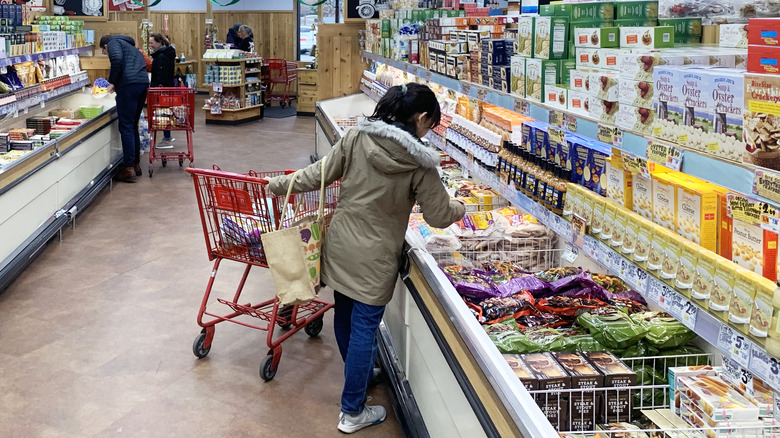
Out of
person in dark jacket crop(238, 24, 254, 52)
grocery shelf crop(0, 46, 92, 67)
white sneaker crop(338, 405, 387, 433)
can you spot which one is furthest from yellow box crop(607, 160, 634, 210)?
person in dark jacket crop(238, 24, 254, 52)

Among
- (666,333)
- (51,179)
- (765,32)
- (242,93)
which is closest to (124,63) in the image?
(51,179)

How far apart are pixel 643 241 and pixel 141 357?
3.24 meters

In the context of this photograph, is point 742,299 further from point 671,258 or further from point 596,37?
point 596,37

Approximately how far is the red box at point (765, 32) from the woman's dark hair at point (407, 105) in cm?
180

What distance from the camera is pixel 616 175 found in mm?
2596

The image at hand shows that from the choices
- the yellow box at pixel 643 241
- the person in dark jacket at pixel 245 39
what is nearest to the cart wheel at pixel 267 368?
the yellow box at pixel 643 241

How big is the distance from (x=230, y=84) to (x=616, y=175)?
12665 mm

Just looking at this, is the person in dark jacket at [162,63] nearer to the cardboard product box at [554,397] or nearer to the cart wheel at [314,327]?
the cart wheel at [314,327]

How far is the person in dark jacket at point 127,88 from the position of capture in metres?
9.29

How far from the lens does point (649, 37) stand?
2541mm

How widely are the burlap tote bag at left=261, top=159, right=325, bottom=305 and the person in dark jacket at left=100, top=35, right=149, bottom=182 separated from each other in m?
6.26

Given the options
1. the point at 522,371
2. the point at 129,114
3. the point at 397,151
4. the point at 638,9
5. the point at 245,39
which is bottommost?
the point at 522,371

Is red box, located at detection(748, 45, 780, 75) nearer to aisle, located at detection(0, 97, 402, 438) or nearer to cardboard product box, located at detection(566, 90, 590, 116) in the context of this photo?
cardboard product box, located at detection(566, 90, 590, 116)

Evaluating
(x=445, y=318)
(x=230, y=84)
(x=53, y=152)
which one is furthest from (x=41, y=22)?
(x=445, y=318)
